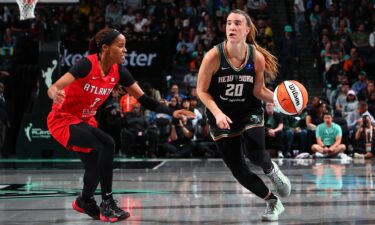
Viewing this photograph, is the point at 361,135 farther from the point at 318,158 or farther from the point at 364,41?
the point at 364,41

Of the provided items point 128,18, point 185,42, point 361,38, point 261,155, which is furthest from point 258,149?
point 128,18

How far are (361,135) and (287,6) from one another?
26.5ft

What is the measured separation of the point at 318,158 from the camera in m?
17.7

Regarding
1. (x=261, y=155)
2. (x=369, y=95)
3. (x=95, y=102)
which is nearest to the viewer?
(x=261, y=155)

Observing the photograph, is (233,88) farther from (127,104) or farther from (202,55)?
(202,55)

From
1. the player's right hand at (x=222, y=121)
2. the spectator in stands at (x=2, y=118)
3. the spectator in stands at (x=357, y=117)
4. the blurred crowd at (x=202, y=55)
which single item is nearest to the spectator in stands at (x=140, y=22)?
the blurred crowd at (x=202, y=55)

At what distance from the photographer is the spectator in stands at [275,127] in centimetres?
1783

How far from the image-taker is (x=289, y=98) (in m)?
7.89

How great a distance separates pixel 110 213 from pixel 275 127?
36.3 ft

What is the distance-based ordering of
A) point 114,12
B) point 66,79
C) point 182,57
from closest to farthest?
point 66,79, point 182,57, point 114,12

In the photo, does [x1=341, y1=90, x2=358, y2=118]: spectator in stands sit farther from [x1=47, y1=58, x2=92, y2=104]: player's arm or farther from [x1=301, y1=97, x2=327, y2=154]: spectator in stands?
[x1=47, y1=58, x2=92, y2=104]: player's arm

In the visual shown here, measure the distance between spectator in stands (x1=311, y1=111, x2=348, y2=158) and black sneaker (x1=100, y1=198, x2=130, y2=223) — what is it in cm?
1088

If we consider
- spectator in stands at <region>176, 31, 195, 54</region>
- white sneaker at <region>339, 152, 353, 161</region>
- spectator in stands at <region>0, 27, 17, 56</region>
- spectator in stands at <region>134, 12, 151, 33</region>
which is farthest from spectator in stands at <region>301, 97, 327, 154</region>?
spectator in stands at <region>0, 27, 17, 56</region>

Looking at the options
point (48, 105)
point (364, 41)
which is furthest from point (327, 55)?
point (48, 105)
